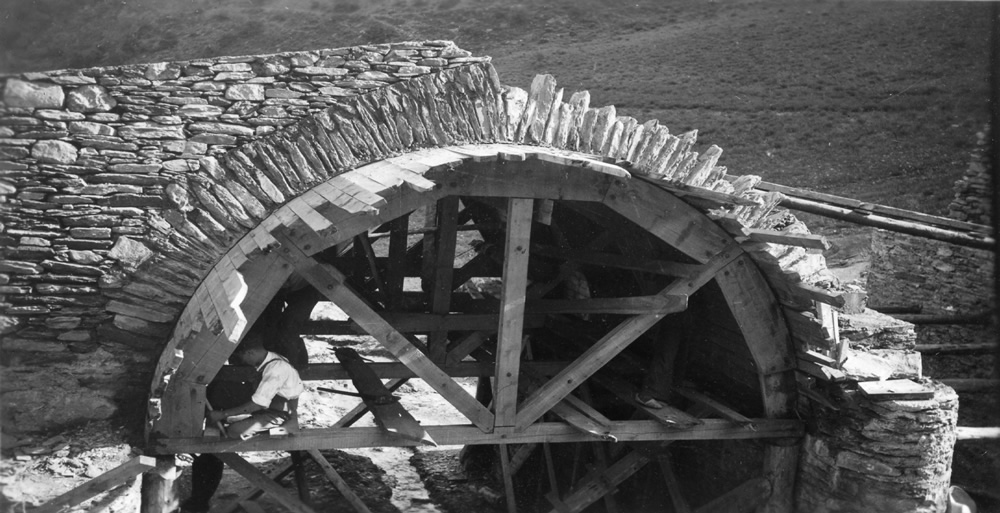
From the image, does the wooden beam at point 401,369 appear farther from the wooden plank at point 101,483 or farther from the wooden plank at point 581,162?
the wooden plank at point 581,162

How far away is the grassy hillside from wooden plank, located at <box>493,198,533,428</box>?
453 inches

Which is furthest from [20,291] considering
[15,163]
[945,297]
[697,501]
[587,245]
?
[945,297]

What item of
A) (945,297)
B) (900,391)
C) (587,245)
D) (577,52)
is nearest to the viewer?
(900,391)

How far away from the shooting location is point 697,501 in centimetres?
727

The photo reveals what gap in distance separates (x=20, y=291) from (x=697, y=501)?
5381 mm

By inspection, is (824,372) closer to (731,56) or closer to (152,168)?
(152,168)

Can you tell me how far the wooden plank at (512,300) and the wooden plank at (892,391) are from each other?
238 centimetres

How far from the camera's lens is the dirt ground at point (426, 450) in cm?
480

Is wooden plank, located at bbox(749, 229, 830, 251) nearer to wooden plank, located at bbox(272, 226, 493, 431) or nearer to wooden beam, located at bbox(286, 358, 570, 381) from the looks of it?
wooden plank, located at bbox(272, 226, 493, 431)

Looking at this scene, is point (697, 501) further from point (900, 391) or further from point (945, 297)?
point (945, 297)

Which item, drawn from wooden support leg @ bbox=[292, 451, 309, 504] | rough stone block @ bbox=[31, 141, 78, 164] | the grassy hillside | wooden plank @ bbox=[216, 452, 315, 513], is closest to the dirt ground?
wooden support leg @ bbox=[292, 451, 309, 504]

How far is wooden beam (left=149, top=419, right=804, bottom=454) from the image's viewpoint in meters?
5.08

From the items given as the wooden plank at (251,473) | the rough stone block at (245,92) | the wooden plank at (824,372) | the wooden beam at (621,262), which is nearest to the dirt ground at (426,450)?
the wooden plank at (251,473)

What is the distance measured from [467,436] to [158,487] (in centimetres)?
190
